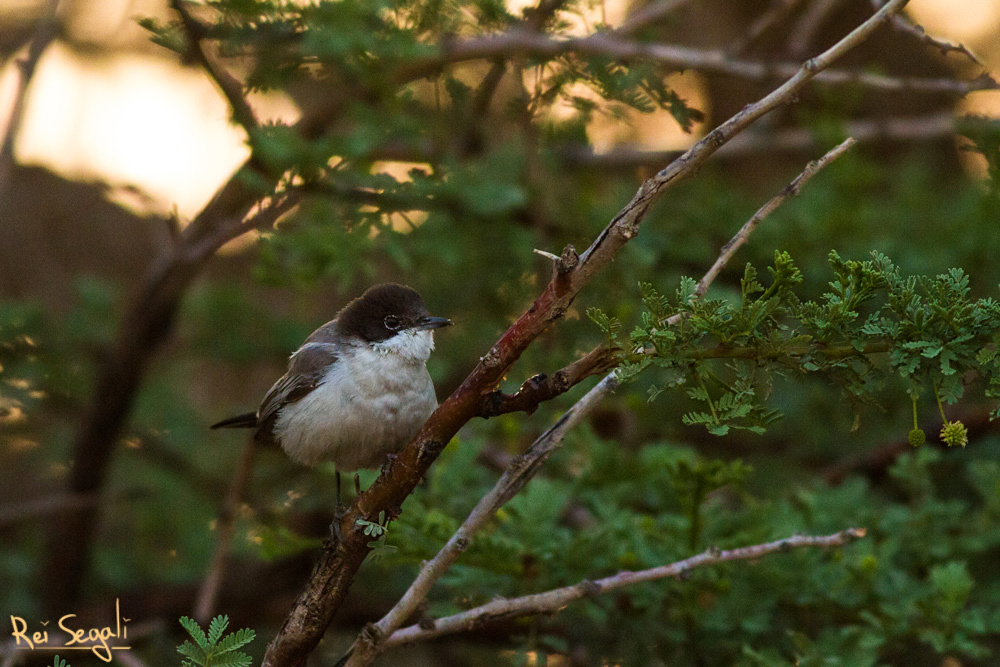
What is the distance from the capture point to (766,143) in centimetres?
661

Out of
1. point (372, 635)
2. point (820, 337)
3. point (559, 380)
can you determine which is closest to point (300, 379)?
point (372, 635)

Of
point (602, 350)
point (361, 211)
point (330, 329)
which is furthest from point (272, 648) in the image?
point (361, 211)

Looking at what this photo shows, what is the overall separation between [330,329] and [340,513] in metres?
0.97

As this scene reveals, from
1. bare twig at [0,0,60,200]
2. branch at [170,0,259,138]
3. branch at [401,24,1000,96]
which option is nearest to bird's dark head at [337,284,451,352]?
branch at [170,0,259,138]

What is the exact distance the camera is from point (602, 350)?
84.2 inches

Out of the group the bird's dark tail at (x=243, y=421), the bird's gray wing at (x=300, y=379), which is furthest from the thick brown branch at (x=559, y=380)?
the bird's dark tail at (x=243, y=421)

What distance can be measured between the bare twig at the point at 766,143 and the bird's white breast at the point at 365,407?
7.26 ft

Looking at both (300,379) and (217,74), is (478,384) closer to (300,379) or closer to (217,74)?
(300,379)

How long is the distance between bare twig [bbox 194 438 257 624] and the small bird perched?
71 centimetres

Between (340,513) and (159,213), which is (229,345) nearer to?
(159,213)

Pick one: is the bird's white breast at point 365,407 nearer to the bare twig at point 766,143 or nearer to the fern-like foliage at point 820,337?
the fern-like foliage at point 820,337

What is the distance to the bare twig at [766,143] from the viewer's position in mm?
5638

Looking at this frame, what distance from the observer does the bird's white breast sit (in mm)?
3458

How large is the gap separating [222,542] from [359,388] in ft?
4.91
